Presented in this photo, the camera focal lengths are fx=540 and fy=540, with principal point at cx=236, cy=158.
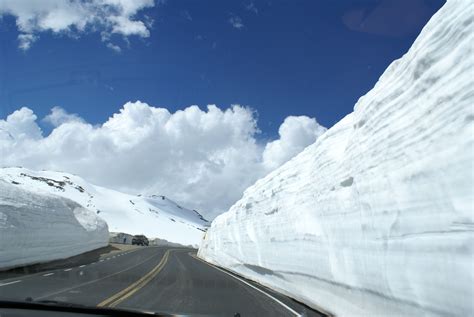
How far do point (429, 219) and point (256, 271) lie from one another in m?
16.9

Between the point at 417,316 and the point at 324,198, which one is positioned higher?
the point at 324,198

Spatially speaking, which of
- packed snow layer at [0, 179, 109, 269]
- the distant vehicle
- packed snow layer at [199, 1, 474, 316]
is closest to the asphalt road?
packed snow layer at [199, 1, 474, 316]

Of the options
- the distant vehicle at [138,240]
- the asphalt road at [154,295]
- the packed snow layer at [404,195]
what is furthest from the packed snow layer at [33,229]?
the distant vehicle at [138,240]

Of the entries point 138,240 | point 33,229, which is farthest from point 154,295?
point 138,240

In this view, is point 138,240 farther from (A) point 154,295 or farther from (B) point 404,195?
(B) point 404,195

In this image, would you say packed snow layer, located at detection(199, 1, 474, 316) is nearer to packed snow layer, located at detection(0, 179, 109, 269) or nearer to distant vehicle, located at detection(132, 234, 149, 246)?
packed snow layer, located at detection(0, 179, 109, 269)

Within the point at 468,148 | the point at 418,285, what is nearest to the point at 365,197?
the point at 418,285

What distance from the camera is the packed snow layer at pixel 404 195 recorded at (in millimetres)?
6914

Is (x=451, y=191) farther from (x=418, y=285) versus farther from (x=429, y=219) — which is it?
(x=418, y=285)

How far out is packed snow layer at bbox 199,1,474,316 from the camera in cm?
691

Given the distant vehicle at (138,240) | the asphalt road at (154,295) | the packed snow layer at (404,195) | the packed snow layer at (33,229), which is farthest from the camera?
the distant vehicle at (138,240)

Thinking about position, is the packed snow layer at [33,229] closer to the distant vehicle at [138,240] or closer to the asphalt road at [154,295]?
the asphalt road at [154,295]

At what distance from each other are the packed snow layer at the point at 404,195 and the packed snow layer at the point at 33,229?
43.8 ft

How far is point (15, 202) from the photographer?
24.6 meters
